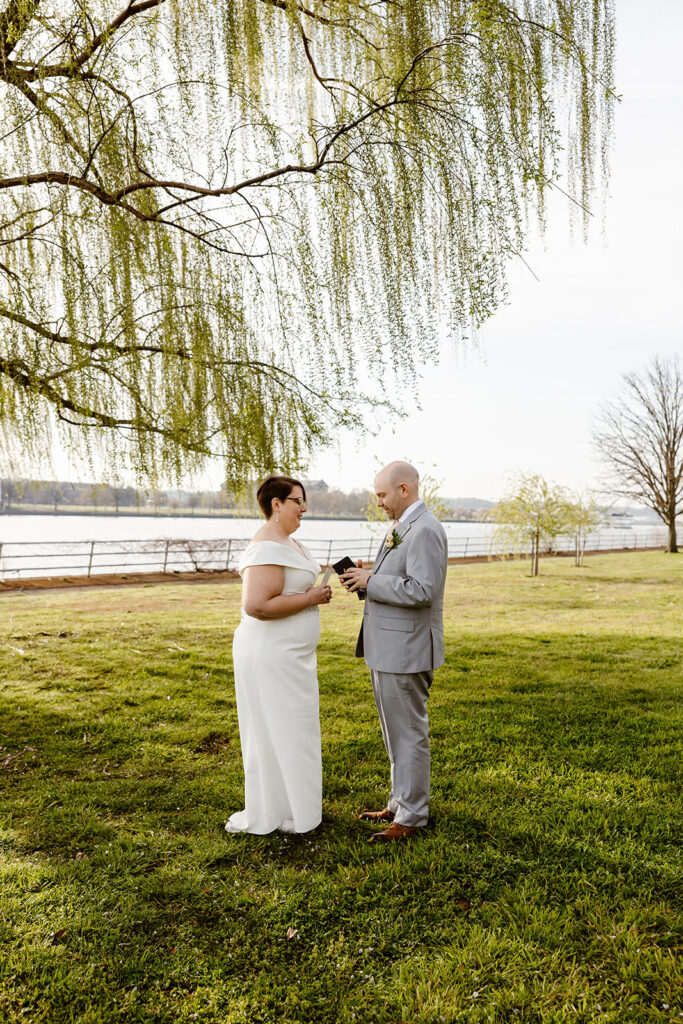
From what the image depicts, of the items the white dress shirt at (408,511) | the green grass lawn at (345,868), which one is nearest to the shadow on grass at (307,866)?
the green grass lawn at (345,868)

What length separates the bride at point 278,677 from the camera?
3656 millimetres

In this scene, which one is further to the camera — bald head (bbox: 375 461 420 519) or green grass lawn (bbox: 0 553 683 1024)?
bald head (bbox: 375 461 420 519)

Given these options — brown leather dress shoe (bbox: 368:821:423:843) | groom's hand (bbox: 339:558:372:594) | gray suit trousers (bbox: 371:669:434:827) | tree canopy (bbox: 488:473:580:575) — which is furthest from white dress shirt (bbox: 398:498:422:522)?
tree canopy (bbox: 488:473:580:575)

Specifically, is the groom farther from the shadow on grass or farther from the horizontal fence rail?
the horizontal fence rail

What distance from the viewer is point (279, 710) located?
3.65 meters

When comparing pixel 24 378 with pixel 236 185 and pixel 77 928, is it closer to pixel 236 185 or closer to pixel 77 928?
pixel 236 185

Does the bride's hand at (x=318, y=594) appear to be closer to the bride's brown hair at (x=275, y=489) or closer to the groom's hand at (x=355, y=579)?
the groom's hand at (x=355, y=579)

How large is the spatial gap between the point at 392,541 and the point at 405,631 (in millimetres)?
529

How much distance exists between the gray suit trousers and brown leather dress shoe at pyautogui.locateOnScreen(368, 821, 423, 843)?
0.03m

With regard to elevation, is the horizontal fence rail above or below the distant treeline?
below

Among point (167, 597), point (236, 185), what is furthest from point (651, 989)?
point (167, 597)

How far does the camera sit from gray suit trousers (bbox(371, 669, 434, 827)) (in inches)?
141

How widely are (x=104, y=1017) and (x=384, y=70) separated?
17.2ft

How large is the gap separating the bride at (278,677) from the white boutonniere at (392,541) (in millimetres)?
446
